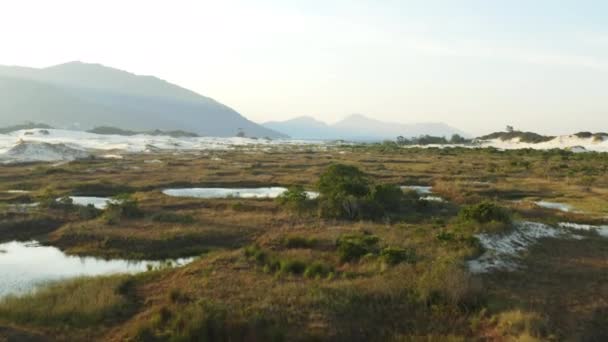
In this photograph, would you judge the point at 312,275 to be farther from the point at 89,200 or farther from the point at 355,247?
the point at 89,200

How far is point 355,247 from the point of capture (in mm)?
20781

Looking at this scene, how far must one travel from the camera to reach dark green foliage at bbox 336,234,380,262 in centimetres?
2047

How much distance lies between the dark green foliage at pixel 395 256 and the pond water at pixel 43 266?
1010cm

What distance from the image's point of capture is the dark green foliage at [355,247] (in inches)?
806

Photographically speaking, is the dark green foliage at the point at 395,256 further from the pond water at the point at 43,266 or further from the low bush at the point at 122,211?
the low bush at the point at 122,211

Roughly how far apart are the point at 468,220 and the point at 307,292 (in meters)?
13.6

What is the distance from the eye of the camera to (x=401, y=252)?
1953 cm

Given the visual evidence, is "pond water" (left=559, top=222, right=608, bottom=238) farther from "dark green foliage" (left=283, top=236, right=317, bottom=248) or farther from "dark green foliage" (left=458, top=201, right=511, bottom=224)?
"dark green foliage" (left=283, top=236, right=317, bottom=248)

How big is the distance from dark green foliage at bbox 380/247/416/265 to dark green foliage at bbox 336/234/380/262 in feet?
3.63

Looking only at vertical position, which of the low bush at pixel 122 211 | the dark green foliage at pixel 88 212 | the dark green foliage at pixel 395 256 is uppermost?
the dark green foliage at pixel 395 256

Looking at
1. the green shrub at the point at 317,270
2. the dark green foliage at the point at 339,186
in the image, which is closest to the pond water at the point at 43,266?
the green shrub at the point at 317,270

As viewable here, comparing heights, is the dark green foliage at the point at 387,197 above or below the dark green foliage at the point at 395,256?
above

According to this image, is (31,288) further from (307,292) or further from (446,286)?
(446,286)

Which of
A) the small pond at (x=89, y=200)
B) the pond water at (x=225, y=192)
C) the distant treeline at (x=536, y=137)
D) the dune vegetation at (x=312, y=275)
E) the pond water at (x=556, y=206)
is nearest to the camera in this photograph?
the dune vegetation at (x=312, y=275)
